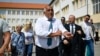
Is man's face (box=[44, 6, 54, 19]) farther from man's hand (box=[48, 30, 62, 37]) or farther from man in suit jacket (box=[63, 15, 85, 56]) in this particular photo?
man in suit jacket (box=[63, 15, 85, 56])

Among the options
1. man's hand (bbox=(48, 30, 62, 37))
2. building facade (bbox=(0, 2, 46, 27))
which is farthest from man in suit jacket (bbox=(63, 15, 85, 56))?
building facade (bbox=(0, 2, 46, 27))

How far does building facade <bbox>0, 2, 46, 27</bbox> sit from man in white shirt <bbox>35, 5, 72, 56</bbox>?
129540mm

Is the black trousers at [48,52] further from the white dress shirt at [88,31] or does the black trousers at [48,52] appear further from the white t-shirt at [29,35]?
the white t-shirt at [29,35]

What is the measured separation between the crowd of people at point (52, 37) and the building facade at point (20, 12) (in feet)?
410

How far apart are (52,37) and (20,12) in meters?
147

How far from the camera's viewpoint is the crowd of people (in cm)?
741

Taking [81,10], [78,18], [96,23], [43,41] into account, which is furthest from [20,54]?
[78,18]

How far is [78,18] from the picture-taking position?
64.7 meters

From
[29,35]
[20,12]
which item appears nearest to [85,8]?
[29,35]

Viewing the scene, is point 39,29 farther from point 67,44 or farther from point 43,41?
point 67,44

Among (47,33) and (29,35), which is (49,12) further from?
(29,35)

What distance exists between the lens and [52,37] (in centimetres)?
770

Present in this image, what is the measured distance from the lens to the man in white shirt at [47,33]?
7.76 meters

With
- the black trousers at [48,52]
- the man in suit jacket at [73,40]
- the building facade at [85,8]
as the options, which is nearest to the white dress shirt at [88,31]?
the man in suit jacket at [73,40]
